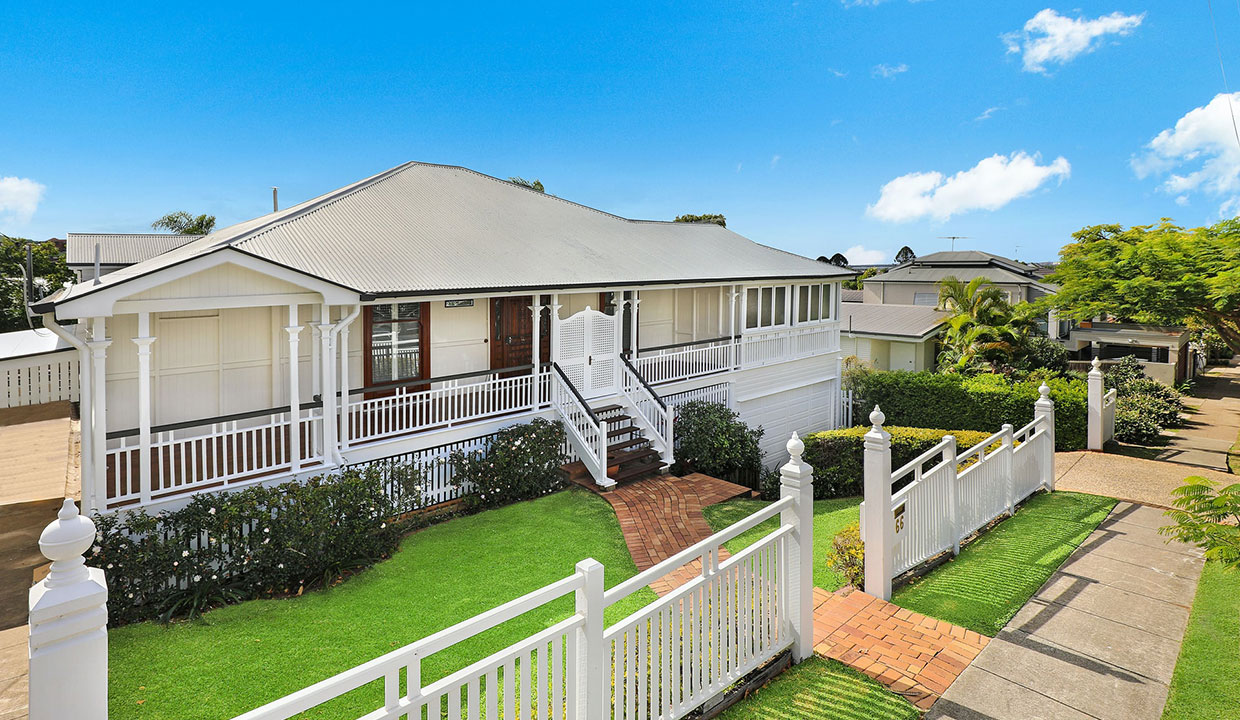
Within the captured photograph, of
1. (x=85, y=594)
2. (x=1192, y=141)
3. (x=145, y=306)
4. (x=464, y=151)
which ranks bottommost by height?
(x=85, y=594)

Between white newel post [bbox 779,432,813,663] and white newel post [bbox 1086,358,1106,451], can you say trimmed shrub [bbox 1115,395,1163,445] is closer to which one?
white newel post [bbox 1086,358,1106,451]

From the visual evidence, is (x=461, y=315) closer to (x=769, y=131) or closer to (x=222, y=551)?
(x=222, y=551)

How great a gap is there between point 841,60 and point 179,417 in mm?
34362

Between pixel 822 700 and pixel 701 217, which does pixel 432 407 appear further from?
pixel 701 217

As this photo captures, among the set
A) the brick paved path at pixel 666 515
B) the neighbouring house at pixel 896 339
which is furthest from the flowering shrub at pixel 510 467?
the neighbouring house at pixel 896 339

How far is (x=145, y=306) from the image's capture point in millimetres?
8062

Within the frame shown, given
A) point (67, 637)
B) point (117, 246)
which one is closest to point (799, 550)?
point (67, 637)

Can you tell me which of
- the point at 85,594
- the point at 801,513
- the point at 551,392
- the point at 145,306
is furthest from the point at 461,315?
the point at 85,594

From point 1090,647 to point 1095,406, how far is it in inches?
452

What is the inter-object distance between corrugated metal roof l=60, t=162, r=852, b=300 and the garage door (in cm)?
354

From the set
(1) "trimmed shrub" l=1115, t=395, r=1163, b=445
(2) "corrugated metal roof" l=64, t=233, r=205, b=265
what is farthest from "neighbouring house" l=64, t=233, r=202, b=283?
(1) "trimmed shrub" l=1115, t=395, r=1163, b=445

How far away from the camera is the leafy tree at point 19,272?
24.2 meters

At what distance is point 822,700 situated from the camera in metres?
4.87

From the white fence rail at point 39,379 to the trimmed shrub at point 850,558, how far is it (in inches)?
720
